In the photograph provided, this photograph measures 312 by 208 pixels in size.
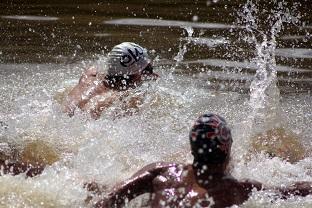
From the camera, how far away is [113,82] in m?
7.63

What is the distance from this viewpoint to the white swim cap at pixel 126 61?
7.58 m

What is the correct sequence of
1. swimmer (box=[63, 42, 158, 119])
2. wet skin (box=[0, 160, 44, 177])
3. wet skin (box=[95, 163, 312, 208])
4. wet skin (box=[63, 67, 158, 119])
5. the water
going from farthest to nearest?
1. swimmer (box=[63, 42, 158, 119])
2. wet skin (box=[63, 67, 158, 119])
3. the water
4. wet skin (box=[0, 160, 44, 177])
5. wet skin (box=[95, 163, 312, 208])

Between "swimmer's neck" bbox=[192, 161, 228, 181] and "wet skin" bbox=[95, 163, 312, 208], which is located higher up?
"swimmer's neck" bbox=[192, 161, 228, 181]

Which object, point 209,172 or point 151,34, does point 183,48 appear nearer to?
point 151,34

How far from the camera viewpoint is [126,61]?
7.59m

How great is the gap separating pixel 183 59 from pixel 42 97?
7.49ft

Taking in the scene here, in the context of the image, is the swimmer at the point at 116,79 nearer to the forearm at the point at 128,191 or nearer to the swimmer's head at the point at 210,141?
the forearm at the point at 128,191

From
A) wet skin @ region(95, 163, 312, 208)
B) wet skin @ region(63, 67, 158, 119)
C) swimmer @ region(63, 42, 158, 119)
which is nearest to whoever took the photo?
wet skin @ region(95, 163, 312, 208)

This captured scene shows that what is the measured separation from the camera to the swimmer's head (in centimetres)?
492

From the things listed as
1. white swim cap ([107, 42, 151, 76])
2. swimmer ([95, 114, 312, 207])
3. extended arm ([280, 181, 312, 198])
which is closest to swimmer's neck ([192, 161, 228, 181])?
swimmer ([95, 114, 312, 207])

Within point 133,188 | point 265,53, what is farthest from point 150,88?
point 133,188

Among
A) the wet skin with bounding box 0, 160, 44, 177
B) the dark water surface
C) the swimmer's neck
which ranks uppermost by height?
the swimmer's neck

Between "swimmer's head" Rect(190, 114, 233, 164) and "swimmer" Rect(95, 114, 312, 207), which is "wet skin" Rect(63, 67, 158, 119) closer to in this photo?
"swimmer" Rect(95, 114, 312, 207)

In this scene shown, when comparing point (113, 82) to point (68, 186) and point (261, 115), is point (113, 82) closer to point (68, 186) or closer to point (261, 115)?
point (261, 115)
